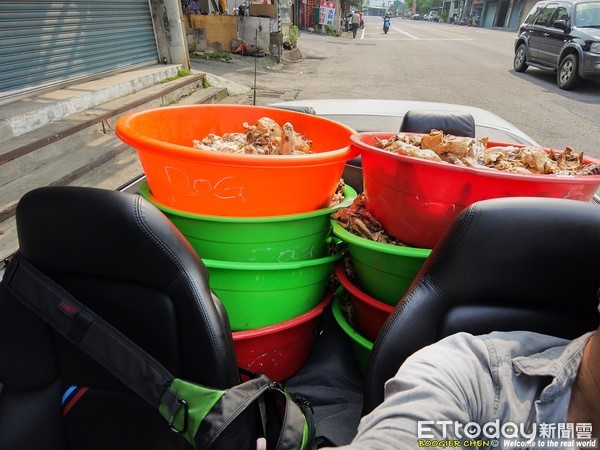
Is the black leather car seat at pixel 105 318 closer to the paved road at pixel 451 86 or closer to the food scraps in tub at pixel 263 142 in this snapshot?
the food scraps in tub at pixel 263 142

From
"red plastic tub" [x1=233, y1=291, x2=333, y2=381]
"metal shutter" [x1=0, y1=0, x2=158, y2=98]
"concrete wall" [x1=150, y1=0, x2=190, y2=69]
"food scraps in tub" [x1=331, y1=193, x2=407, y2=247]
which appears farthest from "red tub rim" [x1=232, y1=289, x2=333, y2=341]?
"concrete wall" [x1=150, y1=0, x2=190, y2=69]

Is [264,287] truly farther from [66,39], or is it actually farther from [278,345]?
[66,39]

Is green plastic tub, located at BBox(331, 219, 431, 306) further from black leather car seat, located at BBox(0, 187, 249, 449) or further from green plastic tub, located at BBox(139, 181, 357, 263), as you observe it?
black leather car seat, located at BBox(0, 187, 249, 449)

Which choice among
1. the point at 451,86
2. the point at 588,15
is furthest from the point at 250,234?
the point at 588,15

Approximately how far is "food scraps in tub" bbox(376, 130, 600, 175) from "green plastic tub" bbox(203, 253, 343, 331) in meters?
0.50

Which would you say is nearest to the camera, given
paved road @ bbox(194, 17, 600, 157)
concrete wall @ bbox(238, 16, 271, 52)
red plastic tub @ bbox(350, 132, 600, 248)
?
red plastic tub @ bbox(350, 132, 600, 248)

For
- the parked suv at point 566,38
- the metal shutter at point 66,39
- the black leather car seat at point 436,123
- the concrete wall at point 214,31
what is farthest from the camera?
the concrete wall at point 214,31

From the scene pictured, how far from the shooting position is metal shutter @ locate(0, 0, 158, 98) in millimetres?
3615

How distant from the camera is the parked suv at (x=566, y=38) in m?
7.16

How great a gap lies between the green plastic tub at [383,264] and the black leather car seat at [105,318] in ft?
1.78

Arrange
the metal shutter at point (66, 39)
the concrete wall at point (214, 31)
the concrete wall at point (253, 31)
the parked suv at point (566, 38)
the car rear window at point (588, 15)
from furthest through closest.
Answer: the concrete wall at point (253, 31)
the concrete wall at point (214, 31)
the car rear window at point (588, 15)
the parked suv at point (566, 38)
the metal shutter at point (66, 39)

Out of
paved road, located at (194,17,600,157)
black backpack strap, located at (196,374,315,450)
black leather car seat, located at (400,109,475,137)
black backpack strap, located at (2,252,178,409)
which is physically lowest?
paved road, located at (194,17,600,157)

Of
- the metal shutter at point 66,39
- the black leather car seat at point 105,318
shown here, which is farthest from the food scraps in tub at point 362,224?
the metal shutter at point 66,39

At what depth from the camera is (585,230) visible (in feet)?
3.00
